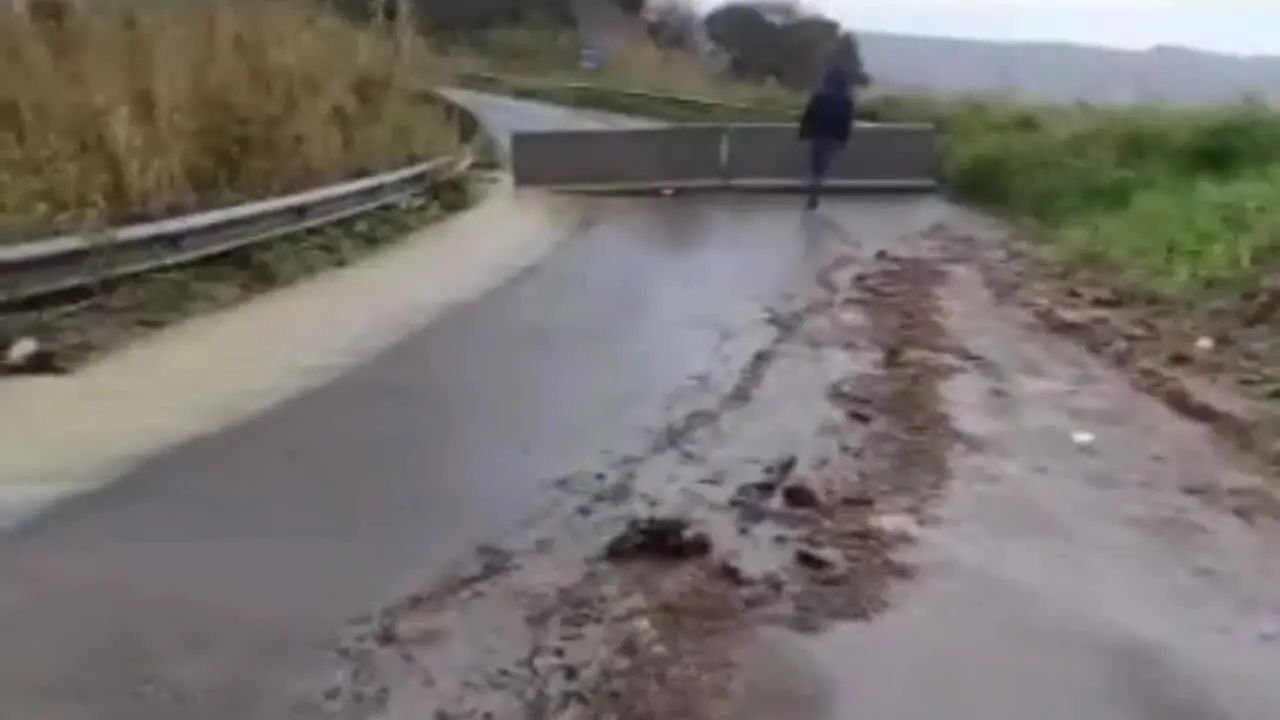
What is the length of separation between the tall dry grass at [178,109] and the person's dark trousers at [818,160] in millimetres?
5612

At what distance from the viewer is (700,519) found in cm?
823

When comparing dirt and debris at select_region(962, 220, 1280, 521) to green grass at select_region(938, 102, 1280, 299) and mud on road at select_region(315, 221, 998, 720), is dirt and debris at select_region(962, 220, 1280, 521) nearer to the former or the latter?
green grass at select_region(938, 102, 1280, 299)

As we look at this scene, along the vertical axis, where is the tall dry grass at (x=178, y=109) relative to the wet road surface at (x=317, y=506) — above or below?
above

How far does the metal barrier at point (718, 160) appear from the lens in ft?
82.3

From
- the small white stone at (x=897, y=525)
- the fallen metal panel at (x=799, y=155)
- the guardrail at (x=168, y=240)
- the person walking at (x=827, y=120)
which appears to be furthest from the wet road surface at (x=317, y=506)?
the fallen metal panel at (x=799, y=155)

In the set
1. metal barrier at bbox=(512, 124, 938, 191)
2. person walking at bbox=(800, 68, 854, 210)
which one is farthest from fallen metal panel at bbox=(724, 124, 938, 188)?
person walking at bbox=(800, 68, 854, 210)

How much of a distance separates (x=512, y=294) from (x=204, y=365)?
4134 mm

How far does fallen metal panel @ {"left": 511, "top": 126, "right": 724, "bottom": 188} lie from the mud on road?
13.4 meters

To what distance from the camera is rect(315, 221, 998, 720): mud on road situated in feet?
20.0

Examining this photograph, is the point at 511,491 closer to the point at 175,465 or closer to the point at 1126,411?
the point at 175,465

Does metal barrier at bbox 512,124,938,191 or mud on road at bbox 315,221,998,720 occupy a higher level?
mud on road at bbox 315,221,998,720

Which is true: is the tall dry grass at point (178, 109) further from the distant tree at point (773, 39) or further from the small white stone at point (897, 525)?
the distant tree at point (773, 39)

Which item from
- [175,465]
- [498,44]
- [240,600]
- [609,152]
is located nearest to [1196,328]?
[175,465]

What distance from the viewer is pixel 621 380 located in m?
11.3
